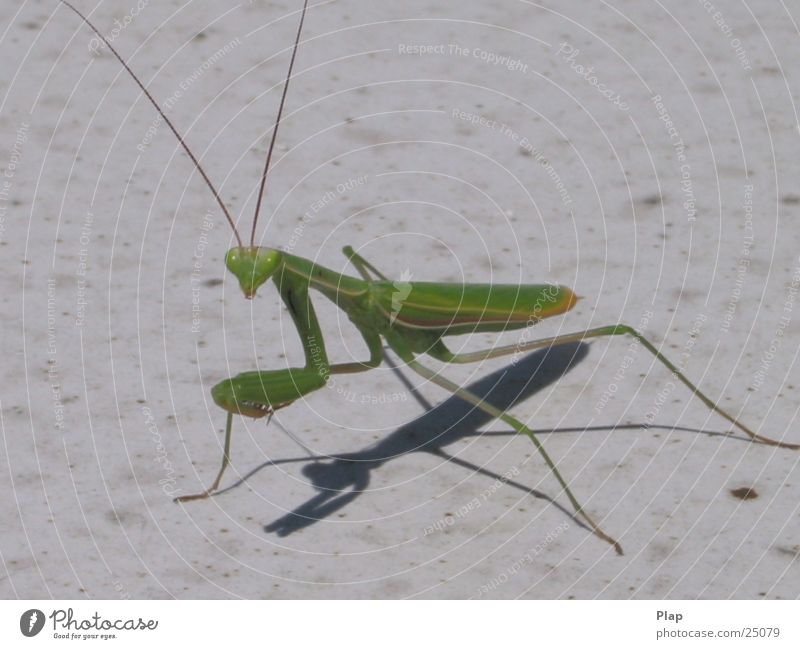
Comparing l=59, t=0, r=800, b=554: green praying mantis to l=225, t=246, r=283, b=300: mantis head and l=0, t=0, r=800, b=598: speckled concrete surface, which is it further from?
l=0, t=0, r=800, b=598: speckled concrete surface

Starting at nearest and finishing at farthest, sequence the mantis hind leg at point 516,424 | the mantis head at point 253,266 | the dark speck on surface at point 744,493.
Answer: the mantis head at point 253,266 → the mantis hind leg at point 516,424 → the dark speck on surface at point 744,493

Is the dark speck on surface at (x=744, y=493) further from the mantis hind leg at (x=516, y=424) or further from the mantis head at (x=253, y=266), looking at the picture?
the mantis head at (x=253, y=266)

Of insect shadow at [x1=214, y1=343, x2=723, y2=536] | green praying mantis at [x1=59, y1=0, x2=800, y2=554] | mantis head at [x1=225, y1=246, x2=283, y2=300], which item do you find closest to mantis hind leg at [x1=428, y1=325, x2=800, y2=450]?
green praying mantis at [x1=59, y1=0, x2=800, y2=554]

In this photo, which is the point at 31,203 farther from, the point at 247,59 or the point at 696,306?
the point at 696,306

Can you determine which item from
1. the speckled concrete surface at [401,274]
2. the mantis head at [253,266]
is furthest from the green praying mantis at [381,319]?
the speckled concrete surface at [401,274]

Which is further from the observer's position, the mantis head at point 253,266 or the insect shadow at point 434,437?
the insect shadow at point 434,437

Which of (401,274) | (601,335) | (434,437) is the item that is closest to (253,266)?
(434,437)
